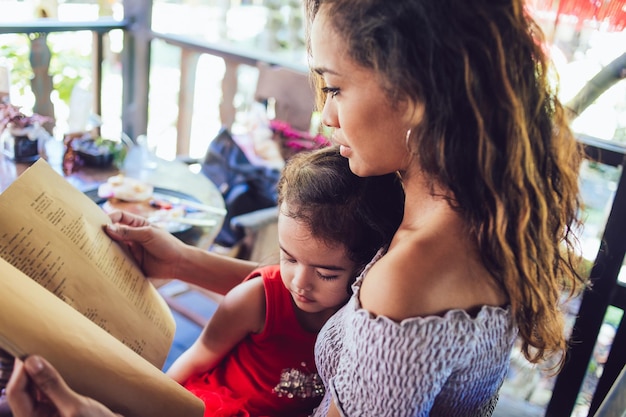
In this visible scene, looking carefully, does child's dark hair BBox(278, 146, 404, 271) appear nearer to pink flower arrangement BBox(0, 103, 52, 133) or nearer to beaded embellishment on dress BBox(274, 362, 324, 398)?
beaded embellishment on dress BBox(274, 362, 324, 398)

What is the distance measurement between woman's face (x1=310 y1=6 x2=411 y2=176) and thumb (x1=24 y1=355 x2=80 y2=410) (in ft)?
1.72

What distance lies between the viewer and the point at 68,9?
7219mm

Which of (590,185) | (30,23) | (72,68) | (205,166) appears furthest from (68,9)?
(590,185)

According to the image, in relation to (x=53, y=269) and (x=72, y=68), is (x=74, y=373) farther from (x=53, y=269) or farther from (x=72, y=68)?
(x=72, y=68)

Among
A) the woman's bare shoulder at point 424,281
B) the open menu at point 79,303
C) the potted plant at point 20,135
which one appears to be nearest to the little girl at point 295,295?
the open menu at point 79,303

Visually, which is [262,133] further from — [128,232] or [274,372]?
[274,372]

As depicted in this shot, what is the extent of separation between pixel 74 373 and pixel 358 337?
1.32 ft

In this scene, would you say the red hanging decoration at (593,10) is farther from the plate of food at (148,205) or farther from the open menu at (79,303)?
the open menu at (79,303)

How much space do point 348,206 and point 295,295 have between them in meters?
0.21

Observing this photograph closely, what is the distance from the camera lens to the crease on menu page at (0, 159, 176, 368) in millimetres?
920

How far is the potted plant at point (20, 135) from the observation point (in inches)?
74.0

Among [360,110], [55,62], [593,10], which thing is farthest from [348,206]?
[55,62]

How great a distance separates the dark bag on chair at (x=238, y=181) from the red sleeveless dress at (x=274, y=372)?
1.35 m

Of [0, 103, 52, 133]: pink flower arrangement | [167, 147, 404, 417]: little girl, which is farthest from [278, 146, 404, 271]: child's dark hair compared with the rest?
[0, 103, 52, 133]: pink flower arrangement
